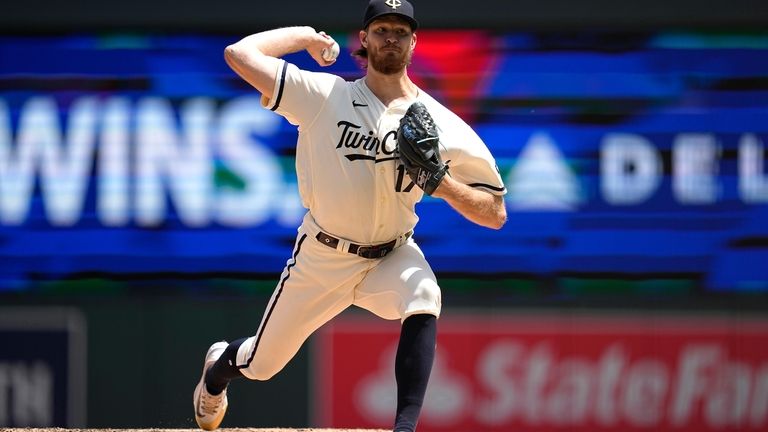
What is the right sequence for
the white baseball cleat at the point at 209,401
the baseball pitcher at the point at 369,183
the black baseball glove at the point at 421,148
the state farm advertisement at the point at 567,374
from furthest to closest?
the state farm advertisement at the point at 567,374, the white baseball cleat at the point at 209,401, the baseball pitcher at the point at 369,183, the black baseball glove at the point at 421,148

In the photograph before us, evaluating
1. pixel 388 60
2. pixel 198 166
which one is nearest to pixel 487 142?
pixel 198 166

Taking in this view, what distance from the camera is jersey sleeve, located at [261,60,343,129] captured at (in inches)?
154

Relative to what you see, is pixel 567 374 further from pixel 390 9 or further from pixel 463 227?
pixel 390 9

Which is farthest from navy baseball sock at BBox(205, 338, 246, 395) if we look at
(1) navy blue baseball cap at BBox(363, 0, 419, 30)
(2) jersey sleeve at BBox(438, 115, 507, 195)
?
(1) navy blue baseball cap at BBox(363, 0, 419, 30)

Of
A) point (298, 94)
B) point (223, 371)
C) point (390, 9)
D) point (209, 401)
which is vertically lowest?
point (209, 401)

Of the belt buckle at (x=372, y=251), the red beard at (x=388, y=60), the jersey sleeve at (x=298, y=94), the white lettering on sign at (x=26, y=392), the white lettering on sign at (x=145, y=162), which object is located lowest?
the white lettering on sign at (x=26, y=392)

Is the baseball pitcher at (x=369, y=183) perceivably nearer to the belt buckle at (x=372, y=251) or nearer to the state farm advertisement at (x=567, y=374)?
the belt buckle at (x=372, y=251)

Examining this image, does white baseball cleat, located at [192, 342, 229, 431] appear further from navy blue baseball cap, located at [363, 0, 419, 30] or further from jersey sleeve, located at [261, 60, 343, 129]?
navy blue baseball cap, located at [363, 0, 419, 30]

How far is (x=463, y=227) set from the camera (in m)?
6.32

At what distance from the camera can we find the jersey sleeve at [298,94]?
3.91m

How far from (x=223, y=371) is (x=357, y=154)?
1.00 meters

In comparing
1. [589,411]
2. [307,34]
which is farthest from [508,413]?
[307,34]

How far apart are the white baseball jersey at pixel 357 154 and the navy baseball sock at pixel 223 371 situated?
634 millimetres

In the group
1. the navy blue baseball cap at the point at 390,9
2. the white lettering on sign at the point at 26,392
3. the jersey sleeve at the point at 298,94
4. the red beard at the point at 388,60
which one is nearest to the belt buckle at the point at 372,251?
the jersey sleeve at the point at 298,94
